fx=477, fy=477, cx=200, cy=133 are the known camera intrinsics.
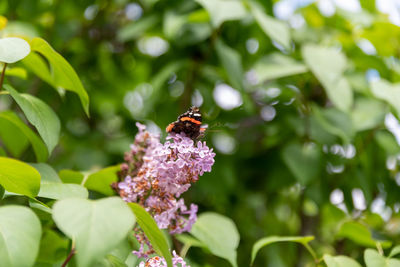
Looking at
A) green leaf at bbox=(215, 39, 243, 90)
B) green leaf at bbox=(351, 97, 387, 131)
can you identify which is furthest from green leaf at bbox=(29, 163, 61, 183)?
green leaf at bbox=(351, 97, 387, 131)

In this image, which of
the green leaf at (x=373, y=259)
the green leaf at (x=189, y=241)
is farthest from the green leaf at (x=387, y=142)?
the green leaf at (x=189, y=241)

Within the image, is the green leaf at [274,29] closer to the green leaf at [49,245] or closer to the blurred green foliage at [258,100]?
the blurred green foliage at [258,100]

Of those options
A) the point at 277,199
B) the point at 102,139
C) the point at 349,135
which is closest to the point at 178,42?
the point at 102,139

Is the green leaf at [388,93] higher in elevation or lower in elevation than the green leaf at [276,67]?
lower

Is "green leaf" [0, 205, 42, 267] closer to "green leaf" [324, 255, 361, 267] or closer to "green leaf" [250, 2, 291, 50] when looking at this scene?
"green leaf" [324, 255, 361, 267]

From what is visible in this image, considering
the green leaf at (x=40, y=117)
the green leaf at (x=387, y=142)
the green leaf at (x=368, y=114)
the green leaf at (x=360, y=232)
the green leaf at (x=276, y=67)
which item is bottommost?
the green leaf at (x=387, y=142)

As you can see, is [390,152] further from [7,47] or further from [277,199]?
[7,47]

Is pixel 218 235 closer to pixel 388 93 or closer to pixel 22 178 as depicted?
pixel 22 178
